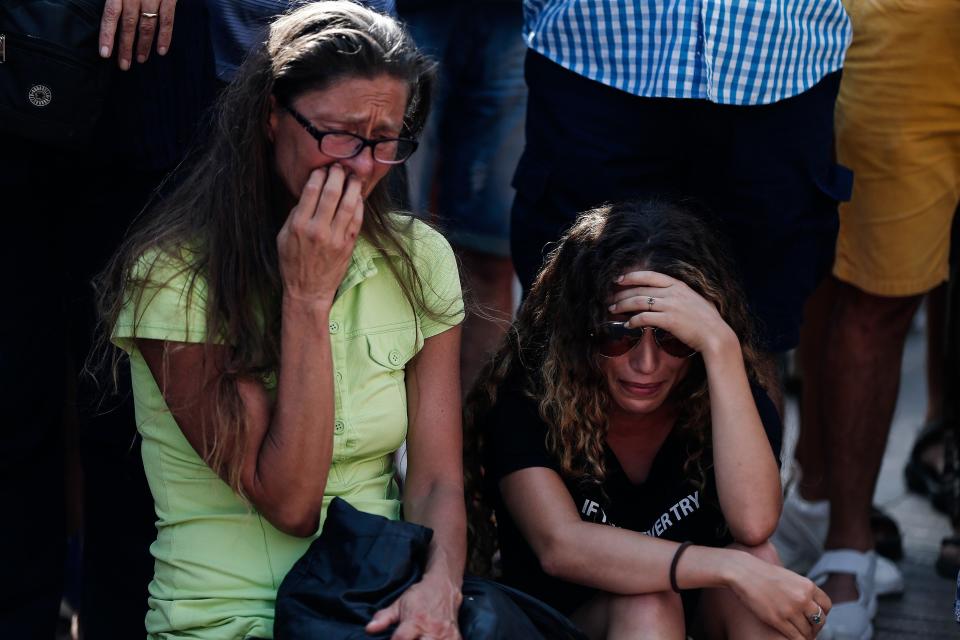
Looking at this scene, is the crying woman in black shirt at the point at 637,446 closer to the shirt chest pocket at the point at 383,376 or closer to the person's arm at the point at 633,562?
the person's arm at the point at 633,562

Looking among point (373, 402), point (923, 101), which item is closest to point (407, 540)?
point (373, 402)

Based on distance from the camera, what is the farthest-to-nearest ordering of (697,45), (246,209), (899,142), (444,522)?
1. (899,142)
2. (697,45)
3. (444,522)
4. (246,209)

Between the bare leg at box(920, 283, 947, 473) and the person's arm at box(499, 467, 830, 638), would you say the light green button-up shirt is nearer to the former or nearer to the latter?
the person's arm at box(499, 467, 830, 638)

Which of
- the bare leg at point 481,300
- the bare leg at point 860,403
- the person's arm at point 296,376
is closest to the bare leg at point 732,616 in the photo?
the person's arm at point 296,376

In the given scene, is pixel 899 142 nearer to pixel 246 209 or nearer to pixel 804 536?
pixel 804 536

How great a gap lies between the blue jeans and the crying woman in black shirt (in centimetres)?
95

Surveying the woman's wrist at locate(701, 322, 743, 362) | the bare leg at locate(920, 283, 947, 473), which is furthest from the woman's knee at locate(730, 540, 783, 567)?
the bare leg at locate(920, 283, 947, 473)

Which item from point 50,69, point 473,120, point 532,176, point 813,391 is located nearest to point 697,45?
point 532,176

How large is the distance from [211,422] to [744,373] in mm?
1069

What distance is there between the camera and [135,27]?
2666 millimetres

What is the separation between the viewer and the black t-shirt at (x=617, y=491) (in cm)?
275

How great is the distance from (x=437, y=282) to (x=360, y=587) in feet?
2.11

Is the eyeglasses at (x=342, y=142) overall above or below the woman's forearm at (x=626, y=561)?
above

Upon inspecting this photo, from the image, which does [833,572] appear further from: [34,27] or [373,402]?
[34,27]
